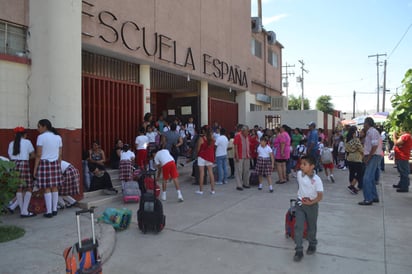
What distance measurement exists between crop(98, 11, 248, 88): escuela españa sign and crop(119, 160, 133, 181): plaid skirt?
11.2 ft

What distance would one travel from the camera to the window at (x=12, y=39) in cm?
668

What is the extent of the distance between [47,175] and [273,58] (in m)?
21.2

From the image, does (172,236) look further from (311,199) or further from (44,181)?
(44,181)

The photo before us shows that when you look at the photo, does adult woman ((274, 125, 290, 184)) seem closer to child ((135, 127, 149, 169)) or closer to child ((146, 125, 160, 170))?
child ((146, 125, 160, 170))

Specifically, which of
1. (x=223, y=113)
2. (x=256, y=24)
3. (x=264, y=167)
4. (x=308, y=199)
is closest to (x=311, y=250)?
(x=308, y=199)

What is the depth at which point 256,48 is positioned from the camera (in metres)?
21.4

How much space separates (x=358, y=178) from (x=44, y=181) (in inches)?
292

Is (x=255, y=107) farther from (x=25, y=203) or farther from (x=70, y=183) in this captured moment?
(x=25, y=203)

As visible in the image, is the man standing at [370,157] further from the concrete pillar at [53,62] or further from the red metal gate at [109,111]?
the red metal gate at [109,111]

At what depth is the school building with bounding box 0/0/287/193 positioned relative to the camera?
22.3 feet

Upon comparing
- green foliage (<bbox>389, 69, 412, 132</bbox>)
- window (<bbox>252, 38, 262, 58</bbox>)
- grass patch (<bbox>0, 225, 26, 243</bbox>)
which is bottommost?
grass patch (<bbox>0, 225, 26, 243</bbox>)

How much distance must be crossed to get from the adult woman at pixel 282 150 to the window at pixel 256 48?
1174 centimetres

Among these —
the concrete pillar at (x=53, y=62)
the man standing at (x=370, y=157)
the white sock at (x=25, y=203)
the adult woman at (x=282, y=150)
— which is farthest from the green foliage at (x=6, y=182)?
the adult woman at (x=282, y=150)

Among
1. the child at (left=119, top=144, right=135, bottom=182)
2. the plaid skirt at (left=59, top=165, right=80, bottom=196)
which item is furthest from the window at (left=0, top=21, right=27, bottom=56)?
the child at (left=119, top=144, right=135, bottom=182)
